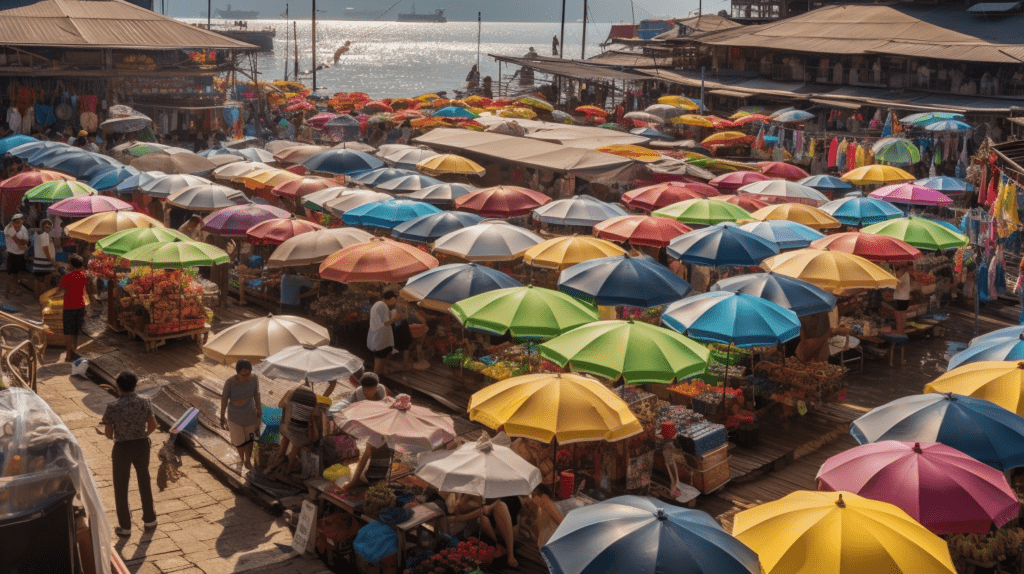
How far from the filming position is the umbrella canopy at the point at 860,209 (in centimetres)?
1938

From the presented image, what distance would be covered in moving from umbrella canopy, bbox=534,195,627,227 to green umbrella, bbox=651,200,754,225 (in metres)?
0.99

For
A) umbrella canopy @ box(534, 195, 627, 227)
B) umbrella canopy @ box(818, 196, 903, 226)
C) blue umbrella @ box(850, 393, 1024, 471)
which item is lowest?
blue umbrella @ box(850, 393, 1024, 471)

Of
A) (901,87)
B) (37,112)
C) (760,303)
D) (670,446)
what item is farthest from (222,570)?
(901,87)

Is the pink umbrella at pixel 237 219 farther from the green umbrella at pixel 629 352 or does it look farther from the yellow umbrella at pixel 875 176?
the yellow umbrella at pixel 875 176

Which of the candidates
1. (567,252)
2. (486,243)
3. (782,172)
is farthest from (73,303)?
(782,172)

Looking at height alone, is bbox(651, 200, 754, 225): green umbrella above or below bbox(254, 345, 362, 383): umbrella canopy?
above

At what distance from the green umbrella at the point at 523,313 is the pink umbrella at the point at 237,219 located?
6.43m

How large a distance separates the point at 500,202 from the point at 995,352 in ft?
34.1

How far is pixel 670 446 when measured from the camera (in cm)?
1130

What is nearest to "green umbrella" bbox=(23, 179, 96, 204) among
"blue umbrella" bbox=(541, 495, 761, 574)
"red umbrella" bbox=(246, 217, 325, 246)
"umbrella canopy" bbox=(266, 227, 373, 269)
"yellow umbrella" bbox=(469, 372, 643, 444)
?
"red umbrella" bbox=(246, 217, 325, 246)

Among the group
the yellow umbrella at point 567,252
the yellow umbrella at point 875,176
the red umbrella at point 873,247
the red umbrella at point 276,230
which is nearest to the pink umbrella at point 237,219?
the red umbrella at point 276,230

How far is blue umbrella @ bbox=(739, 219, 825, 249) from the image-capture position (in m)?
16.9

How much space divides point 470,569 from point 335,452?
2.72 metres

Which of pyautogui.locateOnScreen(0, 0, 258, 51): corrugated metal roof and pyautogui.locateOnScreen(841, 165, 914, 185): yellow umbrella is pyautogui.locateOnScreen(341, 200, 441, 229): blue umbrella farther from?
pyautogui.locateOnScreen(0, 0, 258, 51): corrugated metal roof
